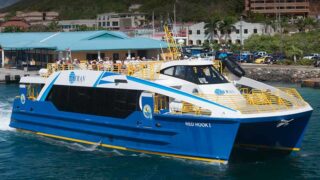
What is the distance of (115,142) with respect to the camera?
22.9 meters

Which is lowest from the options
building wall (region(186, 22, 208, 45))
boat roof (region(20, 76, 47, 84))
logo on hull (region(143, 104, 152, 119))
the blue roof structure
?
logo on hull (region(143, 104, 152, 119))

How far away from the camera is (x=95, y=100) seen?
2364 cm

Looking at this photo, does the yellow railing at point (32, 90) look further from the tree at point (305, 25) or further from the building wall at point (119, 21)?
the building wall at point (119, 21)

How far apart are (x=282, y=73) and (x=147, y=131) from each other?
38.9m

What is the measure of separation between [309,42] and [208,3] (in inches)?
3725

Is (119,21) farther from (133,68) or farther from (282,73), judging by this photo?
(133,68)

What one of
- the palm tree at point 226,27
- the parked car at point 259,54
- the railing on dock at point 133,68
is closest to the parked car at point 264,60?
the parked car at point 259,54

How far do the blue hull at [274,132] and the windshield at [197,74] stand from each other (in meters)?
2.29

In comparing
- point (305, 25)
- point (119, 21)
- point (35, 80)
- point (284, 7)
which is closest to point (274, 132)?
point (35, 80)

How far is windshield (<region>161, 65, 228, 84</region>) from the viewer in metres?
21.7

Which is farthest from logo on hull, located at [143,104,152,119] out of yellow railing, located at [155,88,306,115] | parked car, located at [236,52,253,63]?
parked car, located at [236,52,253,63]

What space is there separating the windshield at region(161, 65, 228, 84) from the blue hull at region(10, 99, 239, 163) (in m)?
1.91

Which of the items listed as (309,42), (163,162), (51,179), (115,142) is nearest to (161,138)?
(163,162)

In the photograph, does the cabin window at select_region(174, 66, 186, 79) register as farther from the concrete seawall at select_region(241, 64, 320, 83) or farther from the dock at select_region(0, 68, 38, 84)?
the dock at select_region(0, 68, 38, 84)
